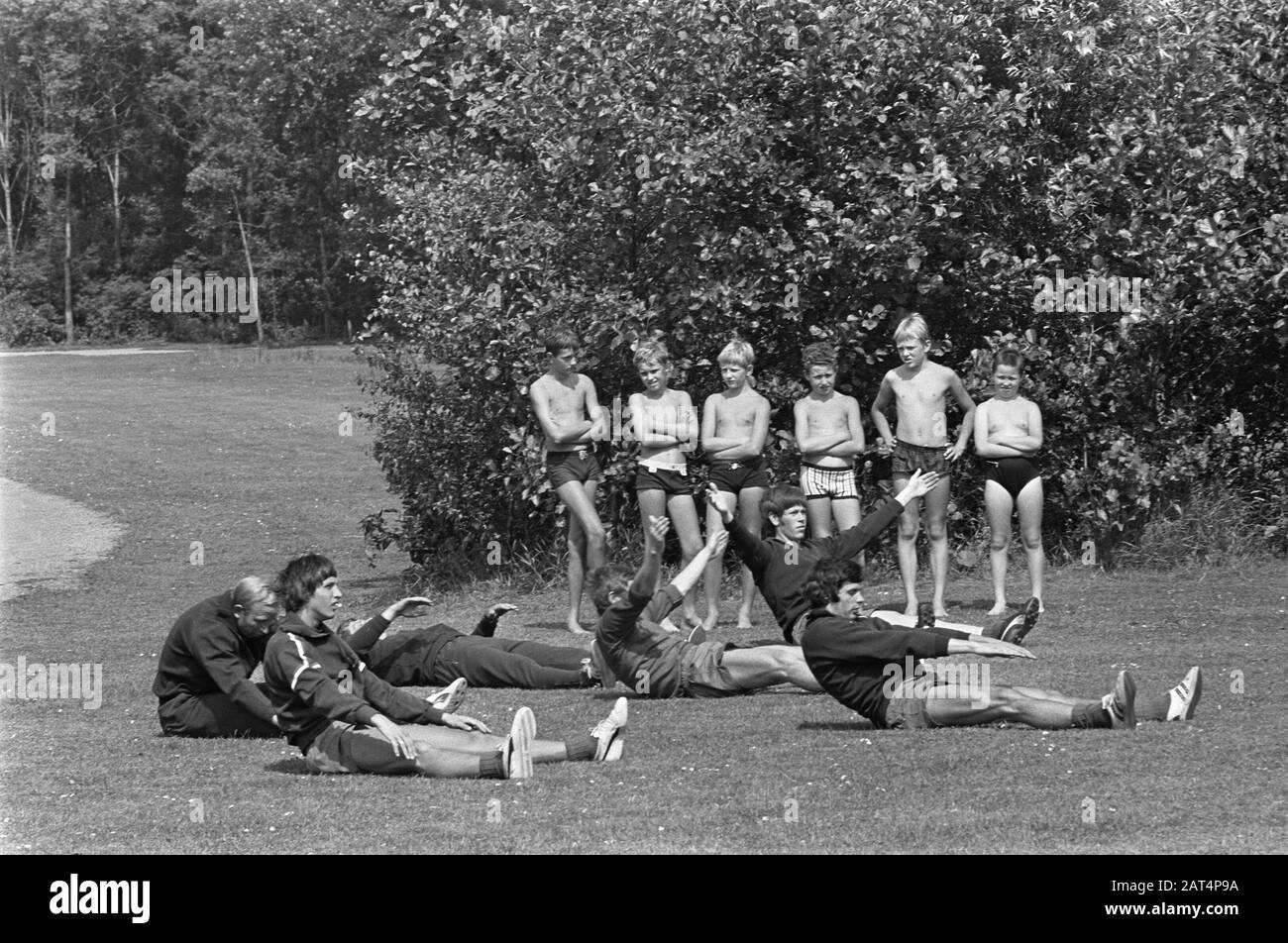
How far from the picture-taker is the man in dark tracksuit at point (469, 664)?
460 inches

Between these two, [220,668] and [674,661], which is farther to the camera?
[674,661]

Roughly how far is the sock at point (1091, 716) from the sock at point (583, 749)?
8.40 ft

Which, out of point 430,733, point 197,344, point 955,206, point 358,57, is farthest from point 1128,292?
point 197,344

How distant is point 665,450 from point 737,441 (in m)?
0.61

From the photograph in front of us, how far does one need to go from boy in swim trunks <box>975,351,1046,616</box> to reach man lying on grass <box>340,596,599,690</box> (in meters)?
3.78

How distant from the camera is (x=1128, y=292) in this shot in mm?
16141

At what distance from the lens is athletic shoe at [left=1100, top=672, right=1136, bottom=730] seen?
9.27 metres

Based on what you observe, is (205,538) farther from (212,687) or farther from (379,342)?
(212,687)

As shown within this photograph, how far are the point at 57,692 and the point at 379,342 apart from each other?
23.8 ft

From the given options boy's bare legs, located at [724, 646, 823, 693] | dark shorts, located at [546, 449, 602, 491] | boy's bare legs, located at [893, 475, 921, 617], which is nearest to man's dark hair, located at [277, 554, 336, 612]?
boy's bare legs, located at [724, 646, 823, 693]

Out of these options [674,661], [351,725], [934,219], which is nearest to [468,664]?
[674,661]

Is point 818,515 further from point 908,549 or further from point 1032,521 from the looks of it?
point 1032,521

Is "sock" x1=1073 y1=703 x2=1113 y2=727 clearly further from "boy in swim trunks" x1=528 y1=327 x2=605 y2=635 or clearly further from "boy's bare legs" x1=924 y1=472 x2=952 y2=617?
"boy in swim trunks" x1=528 y1=327 x2=605 y2=635

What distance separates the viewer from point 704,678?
1109 centimetres
